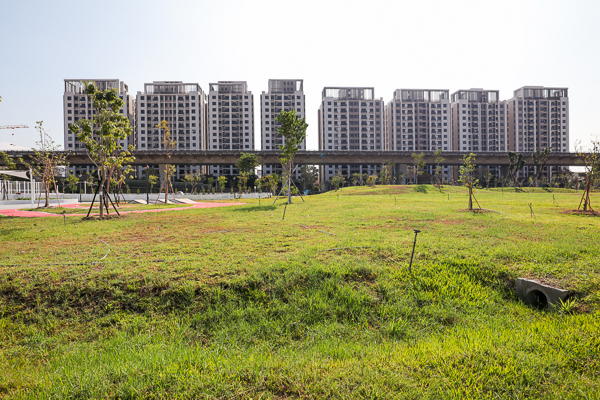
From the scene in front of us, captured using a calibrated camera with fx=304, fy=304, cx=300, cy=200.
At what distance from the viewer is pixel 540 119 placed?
422 feet

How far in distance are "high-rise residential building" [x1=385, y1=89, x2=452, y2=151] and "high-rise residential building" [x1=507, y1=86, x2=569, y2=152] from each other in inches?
1251

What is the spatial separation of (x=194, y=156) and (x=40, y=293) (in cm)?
6558

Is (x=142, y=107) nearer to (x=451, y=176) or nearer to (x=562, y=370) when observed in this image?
(x=451, y=176)

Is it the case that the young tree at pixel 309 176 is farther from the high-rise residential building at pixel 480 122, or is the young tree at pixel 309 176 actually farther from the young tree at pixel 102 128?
the young tree at pixel 102 128

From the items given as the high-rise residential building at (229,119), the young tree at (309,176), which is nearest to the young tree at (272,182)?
the young tree at (309,176)

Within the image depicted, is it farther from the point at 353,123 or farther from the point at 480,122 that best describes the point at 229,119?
the point at 480,122

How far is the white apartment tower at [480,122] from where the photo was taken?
417ft

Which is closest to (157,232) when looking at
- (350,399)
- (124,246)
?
(124,246)

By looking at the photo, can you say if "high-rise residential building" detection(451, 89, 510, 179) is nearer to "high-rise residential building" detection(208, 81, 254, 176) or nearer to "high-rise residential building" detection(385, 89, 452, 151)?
"high-rise residential building" detection(385, 89, 452, 151)

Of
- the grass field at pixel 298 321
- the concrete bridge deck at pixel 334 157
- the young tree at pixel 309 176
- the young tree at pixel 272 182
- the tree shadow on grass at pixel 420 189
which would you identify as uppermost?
the concrete bridge deck at pixel 334 157

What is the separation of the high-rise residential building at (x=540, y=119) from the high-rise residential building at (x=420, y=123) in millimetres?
31779

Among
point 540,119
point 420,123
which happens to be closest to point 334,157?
point 420,123

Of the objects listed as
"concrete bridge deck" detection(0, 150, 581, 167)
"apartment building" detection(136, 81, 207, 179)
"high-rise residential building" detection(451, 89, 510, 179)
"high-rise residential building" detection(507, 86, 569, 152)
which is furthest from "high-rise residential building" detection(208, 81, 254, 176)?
"high-rise residential building" detection(507, 86, 569, 152)

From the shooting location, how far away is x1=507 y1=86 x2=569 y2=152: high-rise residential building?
12875 cm
